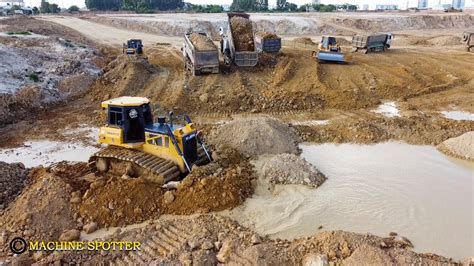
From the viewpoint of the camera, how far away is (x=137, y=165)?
9.35m

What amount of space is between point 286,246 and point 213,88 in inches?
434

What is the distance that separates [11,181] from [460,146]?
1247 centimetres

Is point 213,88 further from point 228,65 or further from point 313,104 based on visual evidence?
point 313,104

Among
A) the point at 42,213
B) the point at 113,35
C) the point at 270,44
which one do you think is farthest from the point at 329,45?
the point at 113,35

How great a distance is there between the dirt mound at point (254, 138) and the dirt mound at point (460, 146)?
469 centimetres

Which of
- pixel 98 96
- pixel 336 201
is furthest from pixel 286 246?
pixel 98 96

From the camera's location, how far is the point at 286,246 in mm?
7430

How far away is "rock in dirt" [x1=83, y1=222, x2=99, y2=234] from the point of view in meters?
Result: 7.83

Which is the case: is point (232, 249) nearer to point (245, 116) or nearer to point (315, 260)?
point (315, 260)

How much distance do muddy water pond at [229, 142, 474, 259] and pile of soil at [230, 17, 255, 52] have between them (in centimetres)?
929

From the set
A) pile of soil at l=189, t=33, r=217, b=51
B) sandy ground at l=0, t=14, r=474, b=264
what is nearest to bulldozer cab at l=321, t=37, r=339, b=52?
sandy ground at l=0, t=14, r=474, b=264

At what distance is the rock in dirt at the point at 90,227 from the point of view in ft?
25.7

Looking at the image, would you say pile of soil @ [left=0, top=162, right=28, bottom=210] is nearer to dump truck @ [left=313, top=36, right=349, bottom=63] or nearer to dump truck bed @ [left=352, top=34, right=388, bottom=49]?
dump truck @ [left=313, top=36, right=349, bottom=63]

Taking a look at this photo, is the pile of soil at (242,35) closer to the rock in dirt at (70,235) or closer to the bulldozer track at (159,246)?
the bulldozer track at (159,246)
